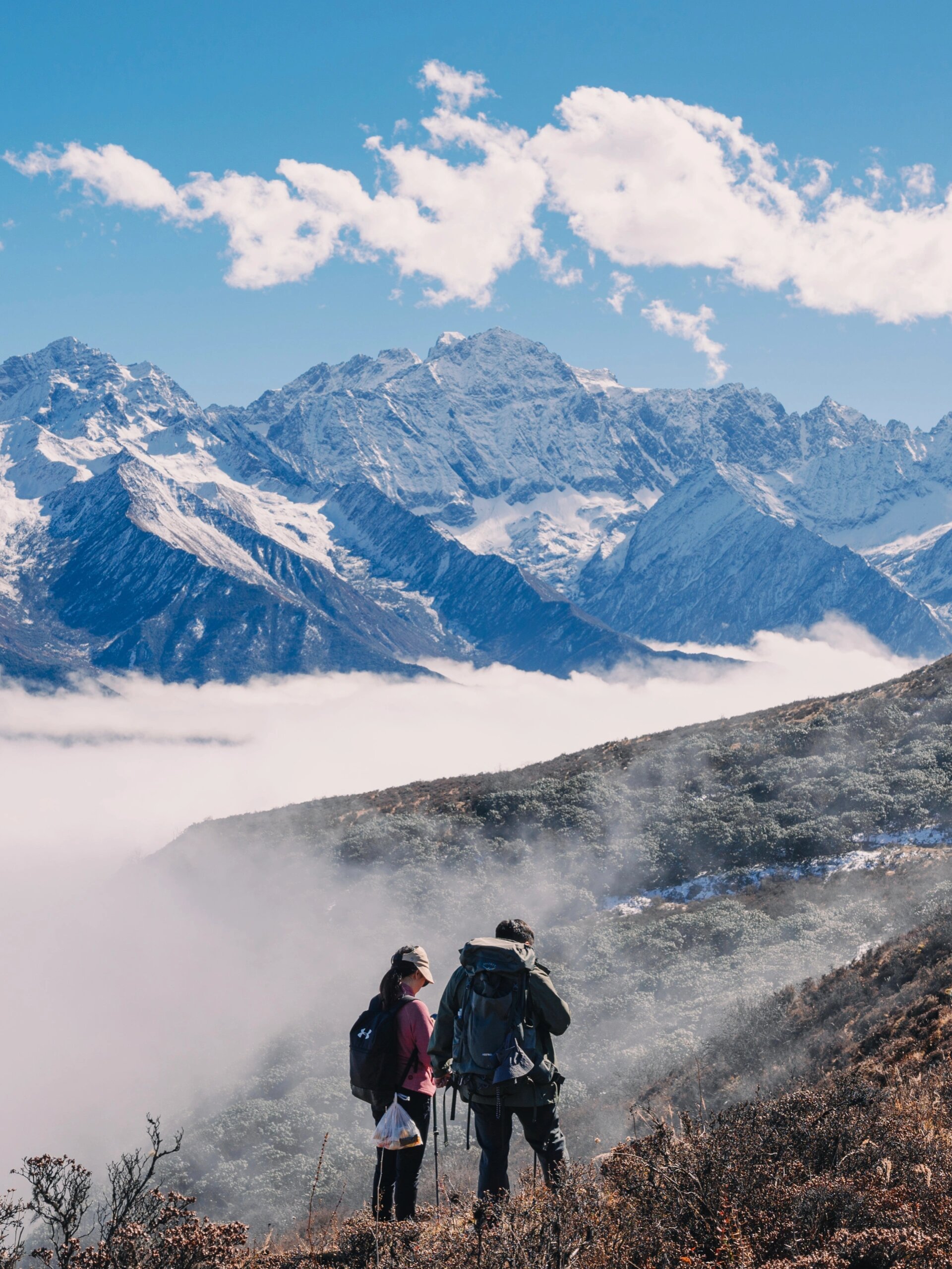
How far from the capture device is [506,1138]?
7441mm

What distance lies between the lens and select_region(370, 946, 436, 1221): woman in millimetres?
7332

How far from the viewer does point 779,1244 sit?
17.1 feet

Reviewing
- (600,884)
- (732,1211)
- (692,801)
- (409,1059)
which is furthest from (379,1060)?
(692,801)

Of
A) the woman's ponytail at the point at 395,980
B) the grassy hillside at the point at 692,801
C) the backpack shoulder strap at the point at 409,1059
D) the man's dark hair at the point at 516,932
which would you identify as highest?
the grassy hillside at the point at 692,801

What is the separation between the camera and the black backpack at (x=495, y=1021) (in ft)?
23.5

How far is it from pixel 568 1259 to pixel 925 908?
1691 cm

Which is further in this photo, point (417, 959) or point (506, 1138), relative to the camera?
point (417, 959)

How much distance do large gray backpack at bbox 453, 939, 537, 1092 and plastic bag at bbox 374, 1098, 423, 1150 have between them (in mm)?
512

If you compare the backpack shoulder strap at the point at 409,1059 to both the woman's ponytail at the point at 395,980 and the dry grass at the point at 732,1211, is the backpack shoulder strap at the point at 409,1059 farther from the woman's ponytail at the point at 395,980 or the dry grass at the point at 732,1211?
the dry grass at the point at 732,1211

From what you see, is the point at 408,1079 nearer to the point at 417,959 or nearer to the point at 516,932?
the point at 417,959

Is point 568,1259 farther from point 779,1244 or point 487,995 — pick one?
point 487,995

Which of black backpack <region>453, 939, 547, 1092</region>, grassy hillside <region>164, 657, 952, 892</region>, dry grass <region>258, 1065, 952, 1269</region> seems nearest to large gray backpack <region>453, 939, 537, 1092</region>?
black backpack <region>453, 939, 547, 1092</region>

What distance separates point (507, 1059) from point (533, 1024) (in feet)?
1.21

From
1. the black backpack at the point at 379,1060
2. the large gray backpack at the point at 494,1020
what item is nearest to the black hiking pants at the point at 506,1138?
the large gray backpack at the point at 494,1020
